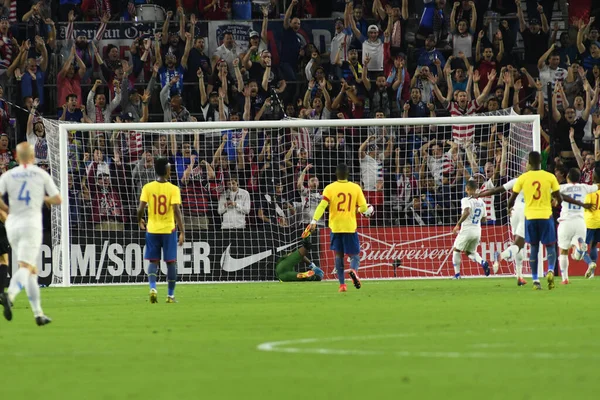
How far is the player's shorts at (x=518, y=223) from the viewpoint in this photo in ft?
73.0

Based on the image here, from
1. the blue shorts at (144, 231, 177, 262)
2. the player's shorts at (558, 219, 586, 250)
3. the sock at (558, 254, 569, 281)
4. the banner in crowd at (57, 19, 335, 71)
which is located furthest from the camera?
the banner in crowd at (57, 19, 335, 71)

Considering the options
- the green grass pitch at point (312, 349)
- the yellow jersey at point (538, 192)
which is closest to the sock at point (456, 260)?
the yellow jersey at point (538, 192)

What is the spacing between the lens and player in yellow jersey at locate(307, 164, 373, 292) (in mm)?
19812

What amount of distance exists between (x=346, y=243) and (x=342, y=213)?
1.76 ft

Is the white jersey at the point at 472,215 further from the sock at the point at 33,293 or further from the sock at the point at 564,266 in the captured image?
the sock at the point at 33,293

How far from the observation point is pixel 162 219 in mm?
17516

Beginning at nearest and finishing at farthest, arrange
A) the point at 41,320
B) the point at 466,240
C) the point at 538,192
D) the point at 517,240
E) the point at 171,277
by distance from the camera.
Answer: the point at 41,320 → the point at 171,277 → the point at 538,192 → the point at 517,240 → the point at 466,240

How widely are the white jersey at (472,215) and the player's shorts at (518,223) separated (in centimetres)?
128

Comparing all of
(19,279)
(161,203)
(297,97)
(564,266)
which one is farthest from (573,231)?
(19,279)

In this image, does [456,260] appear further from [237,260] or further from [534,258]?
[534,258]

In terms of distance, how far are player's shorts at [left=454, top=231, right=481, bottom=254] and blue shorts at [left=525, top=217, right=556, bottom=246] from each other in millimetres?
5648

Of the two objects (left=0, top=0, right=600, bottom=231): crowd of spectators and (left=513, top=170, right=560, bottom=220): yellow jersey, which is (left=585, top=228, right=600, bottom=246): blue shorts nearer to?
(left=0, top=0, right=600, bottom=231): crowd of spectators

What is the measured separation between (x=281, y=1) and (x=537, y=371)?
78.1ft

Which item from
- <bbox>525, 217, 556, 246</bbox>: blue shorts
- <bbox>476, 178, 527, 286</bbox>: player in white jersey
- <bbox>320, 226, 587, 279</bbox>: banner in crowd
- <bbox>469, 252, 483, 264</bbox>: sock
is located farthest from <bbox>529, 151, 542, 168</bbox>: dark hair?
<bbox>320, 226, 587, 279</bbox>: banner in crowd
